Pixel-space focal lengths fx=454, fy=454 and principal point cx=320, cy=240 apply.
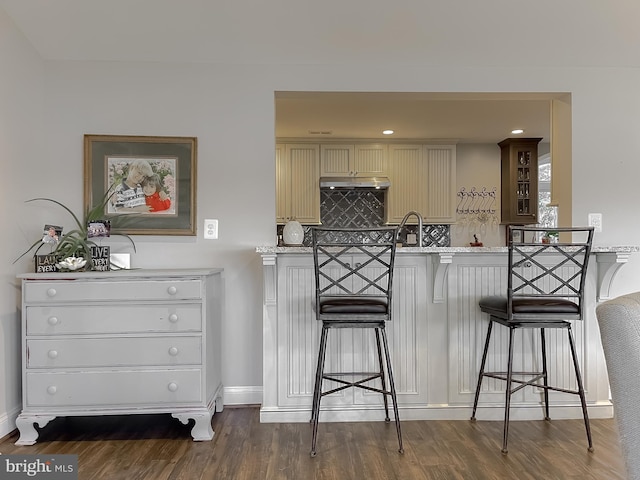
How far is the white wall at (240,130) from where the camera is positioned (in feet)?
9.68

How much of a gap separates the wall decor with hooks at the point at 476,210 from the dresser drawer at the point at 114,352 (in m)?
4.21

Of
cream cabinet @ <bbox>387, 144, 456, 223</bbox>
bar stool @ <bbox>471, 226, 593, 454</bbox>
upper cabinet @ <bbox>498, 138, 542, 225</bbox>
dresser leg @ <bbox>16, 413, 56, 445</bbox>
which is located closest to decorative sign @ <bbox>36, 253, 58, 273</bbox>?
dresser leg @ <bbox>16, 413, 56, 445</bbox>

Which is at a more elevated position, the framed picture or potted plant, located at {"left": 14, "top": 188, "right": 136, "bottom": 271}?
the framed picture

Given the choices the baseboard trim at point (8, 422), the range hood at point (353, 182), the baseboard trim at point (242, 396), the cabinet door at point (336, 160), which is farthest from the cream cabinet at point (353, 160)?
the baseboard trim at point (8, 422)

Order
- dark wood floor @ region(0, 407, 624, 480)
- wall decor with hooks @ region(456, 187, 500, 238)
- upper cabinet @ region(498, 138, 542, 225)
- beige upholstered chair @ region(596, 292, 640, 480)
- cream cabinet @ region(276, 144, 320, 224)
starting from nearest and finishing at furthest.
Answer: beige upholstered chair @ region(596, 292, 640, 480) < dark wood floor @ region(0, 407, 624, 480) < cream cabinet @ region(276, 144, 320, 224) < upper cabinet @ region(498, 138, 542, 225) < wall decor with hooks @ region(456, 187, 500, 238)

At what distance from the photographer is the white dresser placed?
237 cm

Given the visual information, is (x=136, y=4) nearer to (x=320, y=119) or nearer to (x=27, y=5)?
(x=27, y=5)

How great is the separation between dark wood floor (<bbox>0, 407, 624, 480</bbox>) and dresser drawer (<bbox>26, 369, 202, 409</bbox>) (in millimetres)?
225

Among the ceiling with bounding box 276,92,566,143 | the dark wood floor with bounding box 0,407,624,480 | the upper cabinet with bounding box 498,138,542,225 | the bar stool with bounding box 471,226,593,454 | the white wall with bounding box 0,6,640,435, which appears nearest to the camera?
the dark wood floor with bounding box 0,407,624,480

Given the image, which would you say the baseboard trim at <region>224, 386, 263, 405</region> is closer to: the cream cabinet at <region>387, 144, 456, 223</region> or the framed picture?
the framed picture

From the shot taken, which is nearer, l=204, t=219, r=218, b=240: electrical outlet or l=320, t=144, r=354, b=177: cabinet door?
l=204, t=219, r=218, b=240: electrical outlet

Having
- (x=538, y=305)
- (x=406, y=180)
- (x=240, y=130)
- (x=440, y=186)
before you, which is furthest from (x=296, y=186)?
(x=538, y=305)

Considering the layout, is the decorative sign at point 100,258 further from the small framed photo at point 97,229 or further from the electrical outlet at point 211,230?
the electrical outlet at point 211,230

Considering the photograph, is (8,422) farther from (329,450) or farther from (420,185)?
(420,185)
